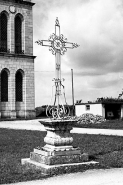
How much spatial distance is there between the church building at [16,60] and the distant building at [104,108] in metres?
7.14

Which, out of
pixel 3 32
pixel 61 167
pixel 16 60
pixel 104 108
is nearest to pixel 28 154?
pixel 61 167

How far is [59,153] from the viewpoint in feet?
25.6

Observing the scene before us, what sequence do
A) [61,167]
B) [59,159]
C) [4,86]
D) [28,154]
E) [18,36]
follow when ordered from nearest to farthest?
[61,167], [59,159], [28,154], [4,86], [18,36]

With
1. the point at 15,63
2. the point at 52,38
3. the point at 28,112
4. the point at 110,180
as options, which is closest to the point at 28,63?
the point at 15,63

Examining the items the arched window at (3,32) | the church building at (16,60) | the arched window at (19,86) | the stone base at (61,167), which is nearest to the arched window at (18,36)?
the church building at (16,60)

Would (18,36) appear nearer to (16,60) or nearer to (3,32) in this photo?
(3,32)

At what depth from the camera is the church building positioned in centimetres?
3534

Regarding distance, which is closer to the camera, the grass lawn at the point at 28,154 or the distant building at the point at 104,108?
the grass lawn at the point at 28,154

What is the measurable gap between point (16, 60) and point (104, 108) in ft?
39.2

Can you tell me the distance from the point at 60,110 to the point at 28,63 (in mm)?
29212

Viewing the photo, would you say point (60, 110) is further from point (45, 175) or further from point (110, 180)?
point (110, 180)

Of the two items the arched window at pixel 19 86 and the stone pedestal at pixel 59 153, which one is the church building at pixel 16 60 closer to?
the arched window at pixel 19 86

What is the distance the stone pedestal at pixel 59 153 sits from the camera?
7605mm

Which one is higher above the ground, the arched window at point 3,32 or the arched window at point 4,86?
the arched window at point 3,32
